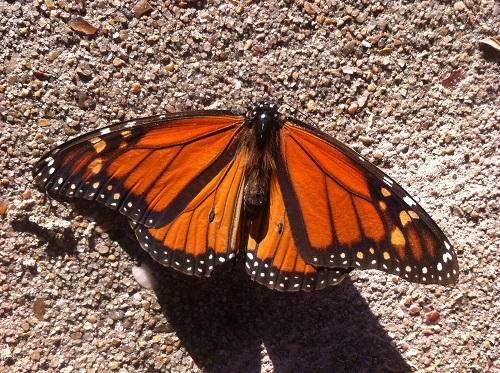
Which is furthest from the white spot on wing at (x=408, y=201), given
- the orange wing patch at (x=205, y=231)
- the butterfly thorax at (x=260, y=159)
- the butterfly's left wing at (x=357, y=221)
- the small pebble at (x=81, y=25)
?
the small pebble at (x=81, y=25)

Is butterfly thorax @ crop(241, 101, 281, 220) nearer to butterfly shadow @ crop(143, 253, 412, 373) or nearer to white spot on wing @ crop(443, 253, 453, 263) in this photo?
butterfly shadow @ crop(143, 253, 412, 373)

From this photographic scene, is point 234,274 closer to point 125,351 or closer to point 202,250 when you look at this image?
point 202,250

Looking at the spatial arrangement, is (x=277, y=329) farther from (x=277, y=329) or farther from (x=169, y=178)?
(x=169, y=178)

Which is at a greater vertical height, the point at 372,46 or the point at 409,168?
the point at 372,46

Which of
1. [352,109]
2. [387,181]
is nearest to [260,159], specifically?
[387,181]

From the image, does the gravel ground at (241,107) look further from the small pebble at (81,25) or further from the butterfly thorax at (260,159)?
the butterfly thorax at (260,159)

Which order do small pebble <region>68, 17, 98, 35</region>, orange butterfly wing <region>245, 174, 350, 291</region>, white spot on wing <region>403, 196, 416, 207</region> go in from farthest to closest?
small pebble <region>68, 17, 98, 35</region>, orange butterfly wing <region>245, 174, 350, 291</region>, white spot on wing <region>403, 196, 416, 207</region>

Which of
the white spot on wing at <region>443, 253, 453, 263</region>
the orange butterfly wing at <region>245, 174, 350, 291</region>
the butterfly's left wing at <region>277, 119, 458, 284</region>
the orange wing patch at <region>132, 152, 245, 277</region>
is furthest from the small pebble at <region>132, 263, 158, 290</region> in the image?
the white spot on wing at <region>443, 253, 453, 263</region>

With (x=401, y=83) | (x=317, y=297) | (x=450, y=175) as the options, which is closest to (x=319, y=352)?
(x=317, y=297)
